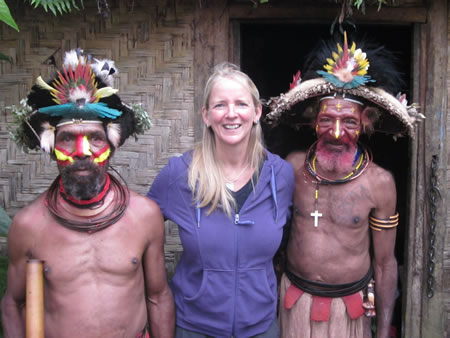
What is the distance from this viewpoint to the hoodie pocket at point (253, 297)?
2576mm

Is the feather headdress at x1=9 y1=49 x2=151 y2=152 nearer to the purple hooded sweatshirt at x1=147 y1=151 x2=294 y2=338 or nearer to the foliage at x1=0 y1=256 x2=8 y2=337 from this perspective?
the purple hooded sweatshirt at x1=147 y1=151 x2=294 y2=338

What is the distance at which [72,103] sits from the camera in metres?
2.41

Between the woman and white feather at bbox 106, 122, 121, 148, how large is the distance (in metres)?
0.37

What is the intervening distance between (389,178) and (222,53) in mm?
1455

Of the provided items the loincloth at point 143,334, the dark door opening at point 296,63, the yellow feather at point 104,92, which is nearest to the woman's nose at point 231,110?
the yellow feather at point 104,92

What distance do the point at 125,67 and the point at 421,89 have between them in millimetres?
2162

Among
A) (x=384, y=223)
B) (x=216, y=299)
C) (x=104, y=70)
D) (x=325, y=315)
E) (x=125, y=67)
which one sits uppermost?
(x=125, y=67)

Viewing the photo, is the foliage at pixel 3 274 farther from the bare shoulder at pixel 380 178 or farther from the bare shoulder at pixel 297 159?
the bare shoulder at pixel 380 178

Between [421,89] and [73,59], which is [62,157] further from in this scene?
[421,89]

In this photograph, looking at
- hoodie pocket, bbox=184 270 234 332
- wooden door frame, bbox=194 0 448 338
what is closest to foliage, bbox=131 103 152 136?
wooden door frame, bbox=194 0 448 338

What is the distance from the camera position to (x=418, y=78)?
3.54 m

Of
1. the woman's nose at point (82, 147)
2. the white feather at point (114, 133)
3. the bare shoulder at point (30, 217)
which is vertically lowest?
the bare shoulder at point (30, 217)

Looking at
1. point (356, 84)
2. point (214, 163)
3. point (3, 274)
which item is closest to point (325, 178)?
point (356, 84)

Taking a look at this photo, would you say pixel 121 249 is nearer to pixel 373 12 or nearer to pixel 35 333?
pixel 35 333
